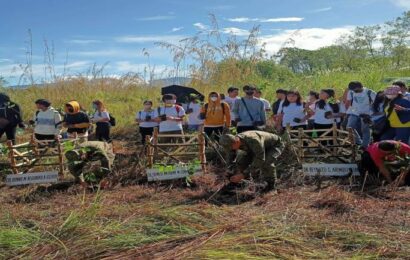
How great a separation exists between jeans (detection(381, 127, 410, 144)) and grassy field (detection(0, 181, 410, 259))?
1145mm

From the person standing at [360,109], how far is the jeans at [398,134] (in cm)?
60

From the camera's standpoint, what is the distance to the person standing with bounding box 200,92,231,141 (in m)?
7.83

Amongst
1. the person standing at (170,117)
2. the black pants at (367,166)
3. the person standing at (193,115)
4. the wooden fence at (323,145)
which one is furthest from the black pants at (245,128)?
the black pants at (367,166)

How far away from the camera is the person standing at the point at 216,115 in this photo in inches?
308

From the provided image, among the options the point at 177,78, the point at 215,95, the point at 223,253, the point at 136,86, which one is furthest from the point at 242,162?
the point at 136,86

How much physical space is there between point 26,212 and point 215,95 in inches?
142

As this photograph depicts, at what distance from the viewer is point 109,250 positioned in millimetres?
3936

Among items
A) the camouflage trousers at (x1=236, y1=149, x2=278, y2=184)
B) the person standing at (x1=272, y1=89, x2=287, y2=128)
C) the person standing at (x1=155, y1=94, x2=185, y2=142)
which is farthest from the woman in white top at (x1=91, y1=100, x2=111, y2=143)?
the camouflage trousers at (x1=236, y1=149, x2=278, y2=184)

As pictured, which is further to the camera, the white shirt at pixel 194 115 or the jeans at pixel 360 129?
the white shirt at pixel 194 115

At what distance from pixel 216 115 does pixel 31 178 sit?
3.05 meters

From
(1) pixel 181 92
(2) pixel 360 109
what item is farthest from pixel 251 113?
(1) pixel 181 92

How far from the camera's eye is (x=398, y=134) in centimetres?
675

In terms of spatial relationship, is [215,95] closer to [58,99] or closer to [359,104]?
[359,104]

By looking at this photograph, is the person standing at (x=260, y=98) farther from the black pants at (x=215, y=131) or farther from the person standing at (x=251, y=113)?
the black pants at (x=215, y=131)
